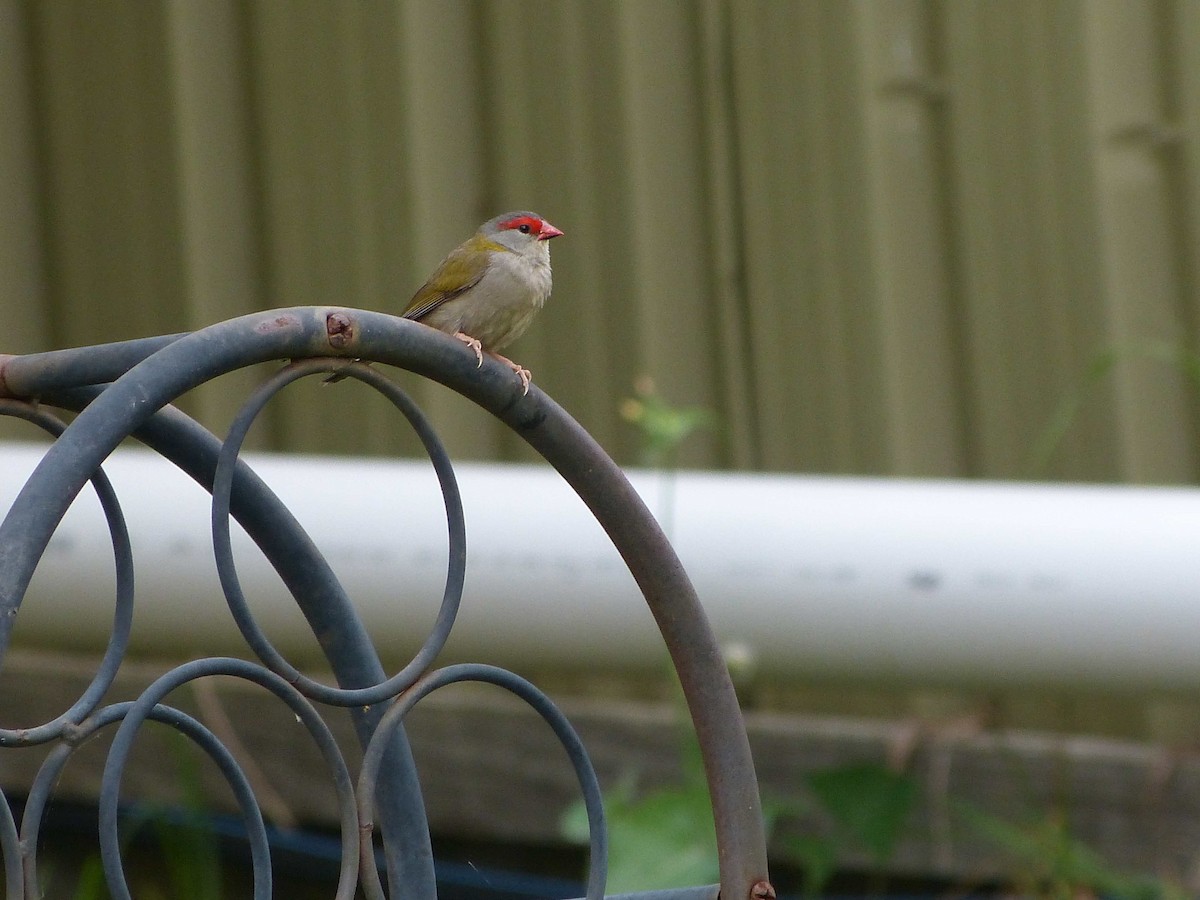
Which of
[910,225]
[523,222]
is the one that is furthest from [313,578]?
[910,225]

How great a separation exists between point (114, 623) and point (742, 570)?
1.75 metres

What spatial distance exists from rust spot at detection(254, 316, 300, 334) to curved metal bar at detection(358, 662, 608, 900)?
1.32 feet

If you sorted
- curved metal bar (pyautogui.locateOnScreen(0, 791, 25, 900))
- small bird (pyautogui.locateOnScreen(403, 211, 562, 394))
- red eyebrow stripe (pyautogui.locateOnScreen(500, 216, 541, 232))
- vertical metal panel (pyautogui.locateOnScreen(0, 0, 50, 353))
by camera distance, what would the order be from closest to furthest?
1. curved metal bar (pyautogui.locateOnScreen(0, 791, 25, 900))
2. small bird (pyautogui.locateOnScreen(403, 211, 562, 394))
3. red eyebrow stripe (pyautogui.locateOnScreen(500, 216, 541, 232))
4. vertical metal panel (pyautogui.locateOnScreen(0, 0, 50, 353))

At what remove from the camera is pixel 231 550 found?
1624 mm

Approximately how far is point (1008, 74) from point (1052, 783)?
187cm

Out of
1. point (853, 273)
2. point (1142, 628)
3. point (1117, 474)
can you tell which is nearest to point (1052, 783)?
point (1117, 474)

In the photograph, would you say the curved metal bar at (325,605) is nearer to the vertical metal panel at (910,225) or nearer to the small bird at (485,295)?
the small bird at (485,295)

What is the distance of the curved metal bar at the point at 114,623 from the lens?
143cm

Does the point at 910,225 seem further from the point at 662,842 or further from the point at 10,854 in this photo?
the point at 10,854

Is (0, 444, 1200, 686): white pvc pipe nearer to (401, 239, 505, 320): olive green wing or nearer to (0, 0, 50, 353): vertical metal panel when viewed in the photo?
(401, 239, 505, 320): olive green wing

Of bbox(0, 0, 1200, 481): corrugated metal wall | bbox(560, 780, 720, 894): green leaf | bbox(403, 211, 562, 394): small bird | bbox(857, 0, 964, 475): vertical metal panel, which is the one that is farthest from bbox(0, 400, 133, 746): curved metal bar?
bbox(857, 0, 964, 475): vertical metal panel

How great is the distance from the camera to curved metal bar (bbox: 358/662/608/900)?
1.60m

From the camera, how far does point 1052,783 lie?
3.97 m

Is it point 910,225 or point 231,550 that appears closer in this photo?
point 231,550
